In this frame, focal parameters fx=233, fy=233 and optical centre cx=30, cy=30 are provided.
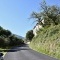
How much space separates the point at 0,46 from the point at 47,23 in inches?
784

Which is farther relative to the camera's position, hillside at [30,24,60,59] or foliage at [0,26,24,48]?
foliage at [0,26,24,48]

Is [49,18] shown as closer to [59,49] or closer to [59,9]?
[59,9]

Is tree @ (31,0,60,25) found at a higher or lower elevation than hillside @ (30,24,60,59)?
higher

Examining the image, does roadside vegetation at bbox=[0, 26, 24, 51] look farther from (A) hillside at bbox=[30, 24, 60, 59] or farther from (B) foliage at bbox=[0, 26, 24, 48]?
(A) hillside at bbox=[30, 24, 60, 59]

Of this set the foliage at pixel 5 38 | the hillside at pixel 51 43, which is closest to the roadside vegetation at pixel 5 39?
the foliage at pixel 5 38

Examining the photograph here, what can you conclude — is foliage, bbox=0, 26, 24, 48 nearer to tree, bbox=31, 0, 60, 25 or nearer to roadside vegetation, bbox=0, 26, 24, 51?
roadside vegetation, bbox=0, 26, 24, 51

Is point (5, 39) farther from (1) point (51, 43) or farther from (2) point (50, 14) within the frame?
(1) point (51, 43)

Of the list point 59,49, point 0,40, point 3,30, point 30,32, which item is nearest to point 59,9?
point 0,40

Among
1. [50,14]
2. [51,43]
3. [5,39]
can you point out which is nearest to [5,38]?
[5,39]

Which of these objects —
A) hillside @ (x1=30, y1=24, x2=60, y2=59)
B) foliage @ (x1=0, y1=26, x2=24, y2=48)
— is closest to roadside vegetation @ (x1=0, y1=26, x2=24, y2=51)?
foliage @ (x1=0, y1=26, x2=24, y2=48)

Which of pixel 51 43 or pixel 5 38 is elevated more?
pixel 5 38

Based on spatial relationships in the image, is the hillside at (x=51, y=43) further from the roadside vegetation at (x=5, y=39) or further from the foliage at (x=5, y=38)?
the foliage at (x=5, y=38)

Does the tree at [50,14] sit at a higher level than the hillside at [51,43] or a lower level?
higher

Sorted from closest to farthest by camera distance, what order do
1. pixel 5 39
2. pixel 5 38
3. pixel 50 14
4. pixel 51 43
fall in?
pixel 51 43 → pixel 50 14 → pixel 5 39 → pixel 5 38
